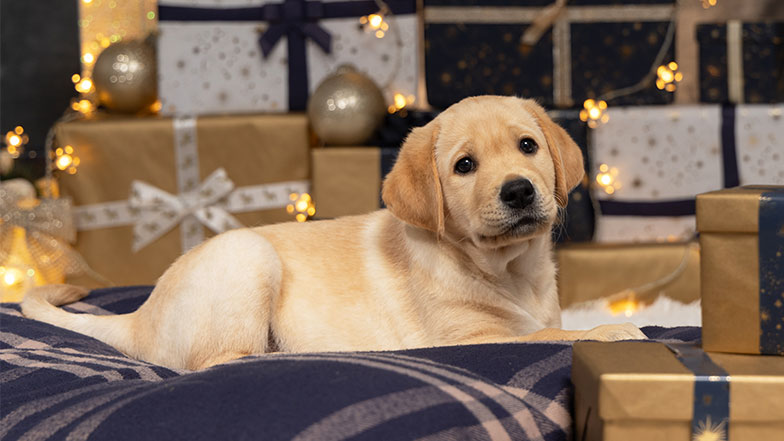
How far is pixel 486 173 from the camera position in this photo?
1918mm

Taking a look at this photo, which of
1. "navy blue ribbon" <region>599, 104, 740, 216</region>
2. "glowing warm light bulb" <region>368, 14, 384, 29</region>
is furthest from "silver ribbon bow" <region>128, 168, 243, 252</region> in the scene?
"navy blue ribbon" <region>599, 104, 740, 216</region>

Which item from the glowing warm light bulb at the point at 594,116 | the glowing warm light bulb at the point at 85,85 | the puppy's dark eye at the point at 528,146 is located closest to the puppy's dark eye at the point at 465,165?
the puppy's dark eye at the point at 528,146

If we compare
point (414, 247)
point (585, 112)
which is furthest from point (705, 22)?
point (414, 247)

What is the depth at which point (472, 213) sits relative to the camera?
1927 mm

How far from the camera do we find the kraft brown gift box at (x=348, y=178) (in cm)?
353

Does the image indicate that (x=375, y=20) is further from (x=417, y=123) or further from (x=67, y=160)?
(x=67, y=160)

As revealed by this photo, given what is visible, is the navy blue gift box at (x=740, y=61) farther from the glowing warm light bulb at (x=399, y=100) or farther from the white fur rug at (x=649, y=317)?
the glowing warm light bulb at (x=399, y=100)

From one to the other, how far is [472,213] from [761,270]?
2.30ft

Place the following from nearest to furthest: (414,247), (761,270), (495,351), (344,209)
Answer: (761,270)
(495,351)
(414,247)
(344,209)

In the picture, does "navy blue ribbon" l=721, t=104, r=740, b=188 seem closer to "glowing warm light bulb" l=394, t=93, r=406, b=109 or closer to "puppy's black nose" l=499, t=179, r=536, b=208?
"glowing warm light bulb" l=394, t=93, r=406, b=109

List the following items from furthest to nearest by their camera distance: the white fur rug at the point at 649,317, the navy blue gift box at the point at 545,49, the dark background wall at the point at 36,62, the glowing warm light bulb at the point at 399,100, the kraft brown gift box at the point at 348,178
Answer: the dark background wall at the point at 36,62
the glowing warm light bulb at the point at 399,100
the navy blue gift box at the point at 545,49
the kraft brown gift box at the point at 348,178
the white fur rug at the point at 649,317

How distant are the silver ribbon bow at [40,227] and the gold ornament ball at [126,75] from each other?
586 mm

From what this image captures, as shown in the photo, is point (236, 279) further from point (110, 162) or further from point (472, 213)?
point (110, 162)

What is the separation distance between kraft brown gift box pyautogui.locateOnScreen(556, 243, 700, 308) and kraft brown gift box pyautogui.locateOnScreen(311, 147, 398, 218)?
86 cm
